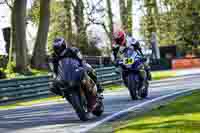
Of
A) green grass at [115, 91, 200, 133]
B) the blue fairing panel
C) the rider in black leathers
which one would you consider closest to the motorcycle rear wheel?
green grass at [115, 91, 200, 133]

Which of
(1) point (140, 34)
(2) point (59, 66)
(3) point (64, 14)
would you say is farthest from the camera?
(1) point (140, 34)

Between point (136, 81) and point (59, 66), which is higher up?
point (59, 66)

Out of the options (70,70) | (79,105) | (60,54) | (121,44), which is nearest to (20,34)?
(121,44)

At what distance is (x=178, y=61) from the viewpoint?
45031mm

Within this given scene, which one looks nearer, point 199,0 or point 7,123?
point 7,123

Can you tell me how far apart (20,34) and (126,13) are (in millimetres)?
19762

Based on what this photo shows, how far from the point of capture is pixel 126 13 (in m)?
51.6

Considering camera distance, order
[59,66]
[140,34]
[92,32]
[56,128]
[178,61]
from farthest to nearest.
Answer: [140,34], [92,32], [178,61], [59,66], [56,128]

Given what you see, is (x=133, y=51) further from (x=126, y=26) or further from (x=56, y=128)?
(x=126, y=26)

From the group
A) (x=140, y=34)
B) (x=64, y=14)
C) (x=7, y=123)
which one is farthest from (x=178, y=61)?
(x=7, y=123)

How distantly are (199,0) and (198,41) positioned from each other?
5188 mm

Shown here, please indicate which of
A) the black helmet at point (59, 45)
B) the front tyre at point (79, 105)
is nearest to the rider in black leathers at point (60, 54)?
the black helmet at point (59, 45)

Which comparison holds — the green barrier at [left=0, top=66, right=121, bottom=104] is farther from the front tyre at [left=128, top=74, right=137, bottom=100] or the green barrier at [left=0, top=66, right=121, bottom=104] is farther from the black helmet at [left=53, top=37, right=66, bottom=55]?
the black helmet at [left=53, top=37, right=66, bottom=55]

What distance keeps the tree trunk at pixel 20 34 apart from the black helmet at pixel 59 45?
21.0 m
